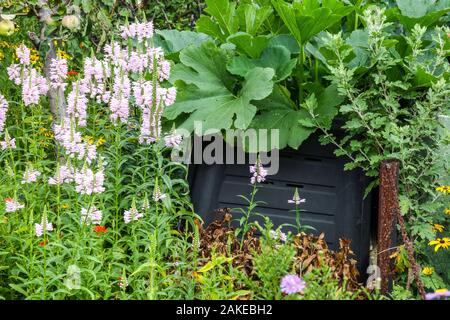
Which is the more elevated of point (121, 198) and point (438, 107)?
point (438, 107)

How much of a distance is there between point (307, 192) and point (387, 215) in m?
0.56

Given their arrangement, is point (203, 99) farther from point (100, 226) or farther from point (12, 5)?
point (12, 5)

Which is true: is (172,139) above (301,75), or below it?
below

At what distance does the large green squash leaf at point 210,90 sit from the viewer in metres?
3.63

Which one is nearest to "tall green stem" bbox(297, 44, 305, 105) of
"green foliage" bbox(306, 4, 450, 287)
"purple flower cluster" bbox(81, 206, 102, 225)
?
"green foliage" bbox(306, 4, 450, 287)

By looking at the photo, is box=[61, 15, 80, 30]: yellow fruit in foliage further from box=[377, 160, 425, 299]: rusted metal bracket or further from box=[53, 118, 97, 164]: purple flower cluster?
box=[377, 160, 425, 299]: rusted metal bracket

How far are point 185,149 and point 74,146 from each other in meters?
0.79

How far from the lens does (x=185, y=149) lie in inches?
145

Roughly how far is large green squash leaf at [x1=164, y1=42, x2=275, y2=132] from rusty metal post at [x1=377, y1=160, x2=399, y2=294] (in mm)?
771

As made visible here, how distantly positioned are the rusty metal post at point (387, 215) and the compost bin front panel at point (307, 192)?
0.40 m

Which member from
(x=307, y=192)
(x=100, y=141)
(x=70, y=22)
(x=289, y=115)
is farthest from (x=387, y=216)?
(x=70, y=22)

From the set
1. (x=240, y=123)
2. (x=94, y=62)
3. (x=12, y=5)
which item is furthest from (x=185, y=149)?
(x=12, y=5)

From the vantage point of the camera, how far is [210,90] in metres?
3.85

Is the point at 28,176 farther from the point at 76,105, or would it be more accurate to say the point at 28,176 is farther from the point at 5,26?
the point at 5,26
